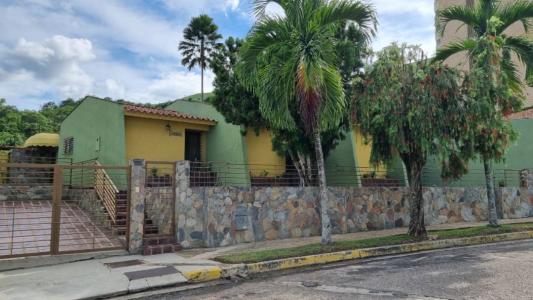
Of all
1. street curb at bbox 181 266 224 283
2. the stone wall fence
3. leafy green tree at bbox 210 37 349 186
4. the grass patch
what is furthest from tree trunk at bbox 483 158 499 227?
street curb at bbox 181 266 224 283

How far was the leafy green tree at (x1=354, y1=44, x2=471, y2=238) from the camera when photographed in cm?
1014

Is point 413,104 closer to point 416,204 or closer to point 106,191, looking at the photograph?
point 416,204

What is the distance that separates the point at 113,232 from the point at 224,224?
3.02m

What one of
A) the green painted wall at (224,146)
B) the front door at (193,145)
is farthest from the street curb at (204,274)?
the front door at (193,145)

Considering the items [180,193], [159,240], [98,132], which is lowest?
[159,240]

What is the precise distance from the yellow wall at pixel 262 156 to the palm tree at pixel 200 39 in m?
16.0

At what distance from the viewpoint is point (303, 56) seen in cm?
954

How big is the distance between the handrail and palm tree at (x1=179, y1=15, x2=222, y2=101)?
20.4 m

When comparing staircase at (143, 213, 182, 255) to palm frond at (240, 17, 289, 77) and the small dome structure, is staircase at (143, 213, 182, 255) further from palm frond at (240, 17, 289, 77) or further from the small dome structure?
the small dome structure

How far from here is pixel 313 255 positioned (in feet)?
29.7

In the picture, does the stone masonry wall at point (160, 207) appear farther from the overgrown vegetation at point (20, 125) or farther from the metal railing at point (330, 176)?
the overgrown vegetation at point (20, 125)

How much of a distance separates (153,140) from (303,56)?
27.1 feet

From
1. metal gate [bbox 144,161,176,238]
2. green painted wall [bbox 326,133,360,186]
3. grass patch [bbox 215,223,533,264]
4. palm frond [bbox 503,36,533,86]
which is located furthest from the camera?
green painted wall [bbox 326,133,360,186]

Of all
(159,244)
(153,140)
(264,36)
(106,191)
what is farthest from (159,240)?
(153,140)
